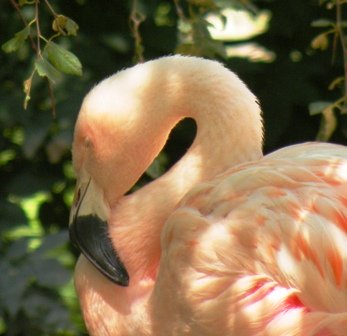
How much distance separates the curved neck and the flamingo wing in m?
0.16

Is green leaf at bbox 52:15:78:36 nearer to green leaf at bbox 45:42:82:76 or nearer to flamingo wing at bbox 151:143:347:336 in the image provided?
green leaf at bbox 45:42:82:76

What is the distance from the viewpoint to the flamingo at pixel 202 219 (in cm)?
314

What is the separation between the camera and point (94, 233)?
3.46 metres

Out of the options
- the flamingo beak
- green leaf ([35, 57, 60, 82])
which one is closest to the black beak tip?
the flamingo beak

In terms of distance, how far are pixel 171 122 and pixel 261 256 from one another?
1.79 ft

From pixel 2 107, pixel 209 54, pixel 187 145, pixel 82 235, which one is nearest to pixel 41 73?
pixel 82 235

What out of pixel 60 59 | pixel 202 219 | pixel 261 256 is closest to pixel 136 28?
pixel 60 59

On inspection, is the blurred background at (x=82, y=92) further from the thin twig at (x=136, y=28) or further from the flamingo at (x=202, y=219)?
the flamingo at (x=202, y=219)

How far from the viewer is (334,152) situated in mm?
3393

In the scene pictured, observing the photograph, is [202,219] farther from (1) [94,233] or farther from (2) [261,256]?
(1) [94,233]

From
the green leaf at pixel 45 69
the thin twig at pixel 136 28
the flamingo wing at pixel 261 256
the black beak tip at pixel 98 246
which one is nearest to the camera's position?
the flamingo wing at pixel 261 256

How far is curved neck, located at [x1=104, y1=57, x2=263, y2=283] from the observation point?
3447mm

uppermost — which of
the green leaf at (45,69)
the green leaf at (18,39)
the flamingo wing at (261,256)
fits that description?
the green leaf at (18,39)

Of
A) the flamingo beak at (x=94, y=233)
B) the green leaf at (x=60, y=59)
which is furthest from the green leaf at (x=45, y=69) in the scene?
the flamingo beak at (x=94, y=233)
